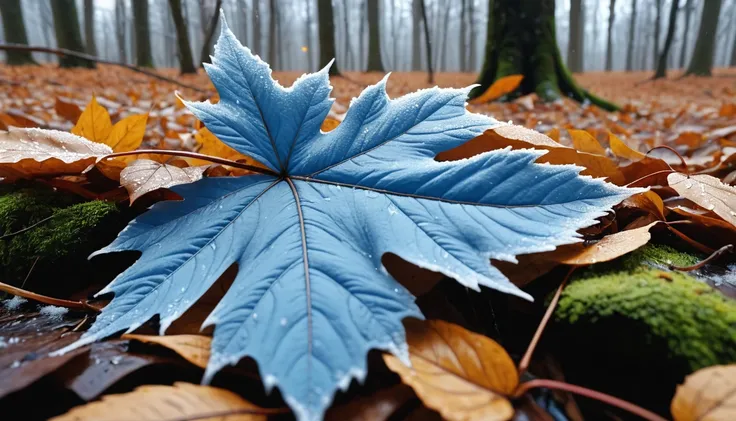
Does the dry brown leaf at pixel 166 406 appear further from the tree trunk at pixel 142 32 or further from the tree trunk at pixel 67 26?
the tree trunk at pixel 142 32

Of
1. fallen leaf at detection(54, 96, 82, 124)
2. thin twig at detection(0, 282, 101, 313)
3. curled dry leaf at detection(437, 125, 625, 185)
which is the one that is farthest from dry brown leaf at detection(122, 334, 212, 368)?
fallen leaf at detection(54, 96, 82, 124)

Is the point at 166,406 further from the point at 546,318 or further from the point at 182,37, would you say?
the point at 182,37

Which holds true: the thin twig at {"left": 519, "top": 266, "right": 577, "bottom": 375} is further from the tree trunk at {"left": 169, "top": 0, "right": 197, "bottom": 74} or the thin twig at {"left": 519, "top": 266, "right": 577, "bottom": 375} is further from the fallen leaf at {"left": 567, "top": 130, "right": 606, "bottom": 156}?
the tree trunk at {"left": 169, "top": 0, "right": 197, "bottom": 74}

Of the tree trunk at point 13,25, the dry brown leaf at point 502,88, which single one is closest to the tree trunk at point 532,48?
the dry brown leaf at point 502,88

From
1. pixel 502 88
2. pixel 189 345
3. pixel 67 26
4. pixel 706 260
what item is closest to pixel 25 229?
pixel 189 345

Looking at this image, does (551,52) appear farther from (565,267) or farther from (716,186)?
(565,267)

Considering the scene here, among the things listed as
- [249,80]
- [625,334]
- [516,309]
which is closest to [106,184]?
[249,80]
